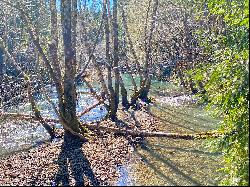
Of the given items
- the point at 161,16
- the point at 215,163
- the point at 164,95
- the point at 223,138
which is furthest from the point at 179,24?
the point at 223,138

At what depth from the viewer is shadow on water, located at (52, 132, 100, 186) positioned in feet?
41.1

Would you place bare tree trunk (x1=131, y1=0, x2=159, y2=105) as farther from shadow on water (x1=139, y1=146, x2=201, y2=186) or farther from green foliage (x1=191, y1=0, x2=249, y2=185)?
green foliage (x1=191, y1=0, x2=249, y2=185)

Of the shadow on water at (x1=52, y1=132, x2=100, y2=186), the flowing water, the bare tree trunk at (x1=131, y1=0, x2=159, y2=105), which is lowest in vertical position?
the flowing water

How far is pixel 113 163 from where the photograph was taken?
13992 millimetres

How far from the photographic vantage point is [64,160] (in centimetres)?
1448

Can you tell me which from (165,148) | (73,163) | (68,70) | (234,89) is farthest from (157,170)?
(68,70)

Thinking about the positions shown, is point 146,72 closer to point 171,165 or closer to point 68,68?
point 68,68

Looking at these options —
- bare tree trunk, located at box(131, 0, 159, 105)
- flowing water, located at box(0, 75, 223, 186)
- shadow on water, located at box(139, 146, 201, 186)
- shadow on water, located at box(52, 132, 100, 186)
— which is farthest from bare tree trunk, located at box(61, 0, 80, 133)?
bare tree trunk, located at box(131, 0, 159, 105)

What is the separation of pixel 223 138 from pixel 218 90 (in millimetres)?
1295

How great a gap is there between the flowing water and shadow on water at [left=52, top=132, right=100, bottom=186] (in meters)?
1.07

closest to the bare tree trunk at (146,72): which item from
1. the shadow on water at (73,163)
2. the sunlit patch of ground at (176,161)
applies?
the sunlit patch of ground at (176,161)

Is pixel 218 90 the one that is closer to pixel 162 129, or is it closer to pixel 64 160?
pixel 64 160

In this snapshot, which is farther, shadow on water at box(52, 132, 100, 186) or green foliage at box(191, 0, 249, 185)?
shadow on water at box(52, 132, 100, 186)

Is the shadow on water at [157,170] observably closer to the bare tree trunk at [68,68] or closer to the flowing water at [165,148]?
the flowing water at [165,148]
